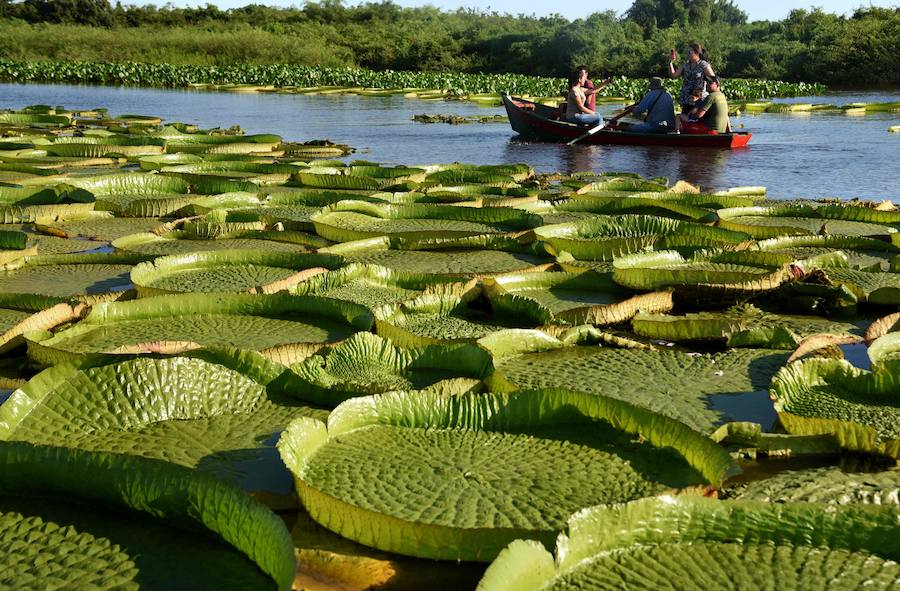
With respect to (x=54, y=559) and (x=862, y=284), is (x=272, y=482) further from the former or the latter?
(x=862, y=284)

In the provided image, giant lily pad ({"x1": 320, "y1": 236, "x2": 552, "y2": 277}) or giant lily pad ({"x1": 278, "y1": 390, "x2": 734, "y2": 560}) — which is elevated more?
giant lily pad ({"x1": 278, "y1": 390, "x2": 734, "y2": 560})

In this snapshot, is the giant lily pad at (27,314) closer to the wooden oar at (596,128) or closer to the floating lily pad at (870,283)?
the floating lily pad at (870,283)

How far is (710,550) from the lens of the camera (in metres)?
1.62

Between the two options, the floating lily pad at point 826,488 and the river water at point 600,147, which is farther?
the river water at point 600,147

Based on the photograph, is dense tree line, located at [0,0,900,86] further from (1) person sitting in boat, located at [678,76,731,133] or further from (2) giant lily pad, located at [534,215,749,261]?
(2) giant lily pad, located at [534,215,749,261]

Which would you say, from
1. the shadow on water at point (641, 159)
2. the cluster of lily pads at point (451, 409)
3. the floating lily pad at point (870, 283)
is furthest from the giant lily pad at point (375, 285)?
the shadow on water at point (641, 159)

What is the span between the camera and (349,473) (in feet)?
6.44

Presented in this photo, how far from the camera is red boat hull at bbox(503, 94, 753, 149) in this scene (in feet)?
38.8

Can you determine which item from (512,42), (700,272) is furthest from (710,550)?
(512,42)


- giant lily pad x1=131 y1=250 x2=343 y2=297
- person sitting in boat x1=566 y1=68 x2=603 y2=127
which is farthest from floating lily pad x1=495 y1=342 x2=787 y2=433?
person sitting in boat x1=566 y1=68 x2=603 y2=127

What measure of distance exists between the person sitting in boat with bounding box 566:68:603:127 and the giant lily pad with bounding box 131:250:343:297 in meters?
9.39

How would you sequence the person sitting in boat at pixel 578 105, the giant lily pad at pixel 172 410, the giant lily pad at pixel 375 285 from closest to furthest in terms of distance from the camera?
the giant lily pad at pixel 172 410 < the giant lily pad at pixel 375 285 < the person sitting in boat at pixel 578 105

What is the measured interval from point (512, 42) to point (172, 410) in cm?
4112

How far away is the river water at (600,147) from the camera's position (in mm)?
9570
